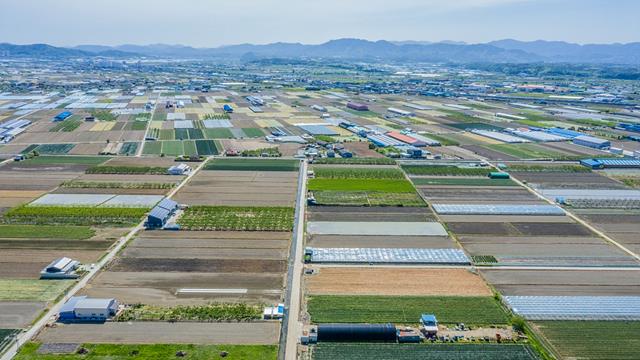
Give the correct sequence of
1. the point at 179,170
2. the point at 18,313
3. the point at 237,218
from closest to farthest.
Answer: the point at 18,313 < the point at 237,218 < the point at 179,170

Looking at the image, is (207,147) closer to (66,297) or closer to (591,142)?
(66,297)

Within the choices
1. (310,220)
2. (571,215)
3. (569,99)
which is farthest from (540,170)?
(569,99)

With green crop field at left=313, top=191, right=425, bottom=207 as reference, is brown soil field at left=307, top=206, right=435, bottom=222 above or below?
below

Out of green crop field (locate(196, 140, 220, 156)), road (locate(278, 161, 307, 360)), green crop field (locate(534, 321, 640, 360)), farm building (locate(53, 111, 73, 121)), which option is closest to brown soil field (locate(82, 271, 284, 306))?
road (locate(278, 161, 307, 360))

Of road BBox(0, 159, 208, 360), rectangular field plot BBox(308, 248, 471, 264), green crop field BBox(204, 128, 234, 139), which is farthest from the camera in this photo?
green crop field BBox(204, 128, 234, 139)

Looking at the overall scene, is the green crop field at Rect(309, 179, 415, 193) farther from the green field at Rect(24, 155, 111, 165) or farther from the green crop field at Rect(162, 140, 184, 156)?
the green field at Rect(24, 155, 111, 165)

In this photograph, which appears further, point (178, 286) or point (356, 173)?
point (356, 173)

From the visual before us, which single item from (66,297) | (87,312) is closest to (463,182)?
(87,312)

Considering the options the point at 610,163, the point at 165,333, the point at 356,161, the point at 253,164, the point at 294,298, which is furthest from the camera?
the point at 610,163
